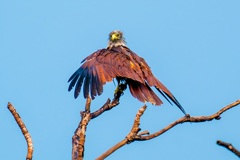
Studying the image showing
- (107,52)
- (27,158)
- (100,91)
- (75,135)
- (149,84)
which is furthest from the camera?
(107,52)

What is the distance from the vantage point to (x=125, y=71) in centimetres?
580

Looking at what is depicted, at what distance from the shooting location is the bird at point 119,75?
531cm

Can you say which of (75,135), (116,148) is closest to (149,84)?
(75,135)

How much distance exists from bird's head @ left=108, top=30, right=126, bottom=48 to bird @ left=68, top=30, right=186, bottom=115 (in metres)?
1.21

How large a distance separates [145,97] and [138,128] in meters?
1.85

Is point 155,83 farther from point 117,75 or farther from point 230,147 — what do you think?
point 230,147

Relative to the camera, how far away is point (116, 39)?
25.9 feet

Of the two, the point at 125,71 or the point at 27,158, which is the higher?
the point at 125,71

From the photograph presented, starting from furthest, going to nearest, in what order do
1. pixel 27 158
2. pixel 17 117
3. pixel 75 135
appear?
pixel 75 135 < pixel 17 117 < pixel 27 158

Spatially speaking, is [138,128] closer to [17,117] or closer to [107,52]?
[17,117]

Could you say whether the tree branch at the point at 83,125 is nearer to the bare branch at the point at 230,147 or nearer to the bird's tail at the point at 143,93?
the bird's tail at the point at 143,93

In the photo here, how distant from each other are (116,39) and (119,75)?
7.51 feet

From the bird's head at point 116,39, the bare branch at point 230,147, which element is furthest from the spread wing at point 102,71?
the bare branch at point 230,147

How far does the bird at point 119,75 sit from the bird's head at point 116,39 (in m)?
1.21
